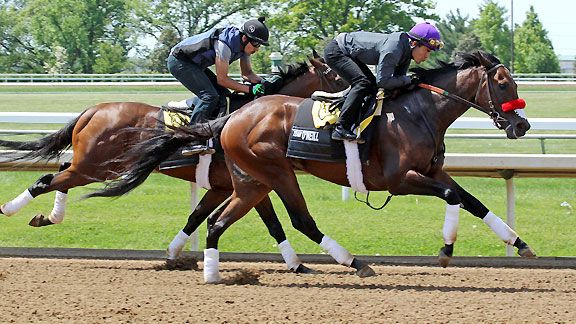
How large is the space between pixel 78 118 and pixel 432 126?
3009mm

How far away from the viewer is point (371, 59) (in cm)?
713

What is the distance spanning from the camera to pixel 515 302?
237 inches

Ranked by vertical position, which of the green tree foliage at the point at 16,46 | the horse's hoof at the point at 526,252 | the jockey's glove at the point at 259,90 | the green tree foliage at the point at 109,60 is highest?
the jockey's glove at the point at 259,90

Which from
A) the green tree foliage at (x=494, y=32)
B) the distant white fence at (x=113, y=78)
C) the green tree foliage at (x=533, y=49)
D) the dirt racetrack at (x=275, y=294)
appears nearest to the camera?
the dirt racetrack at (x=275, y=294)

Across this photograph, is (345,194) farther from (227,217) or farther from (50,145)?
(227,217)

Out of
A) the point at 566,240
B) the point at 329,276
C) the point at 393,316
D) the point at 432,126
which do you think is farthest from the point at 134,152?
Result: the point at 566,240

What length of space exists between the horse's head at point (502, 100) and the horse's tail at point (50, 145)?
3346 millimetres

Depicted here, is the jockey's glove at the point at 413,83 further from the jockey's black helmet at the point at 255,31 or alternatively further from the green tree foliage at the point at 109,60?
the green tree foliage at the point at 109,60

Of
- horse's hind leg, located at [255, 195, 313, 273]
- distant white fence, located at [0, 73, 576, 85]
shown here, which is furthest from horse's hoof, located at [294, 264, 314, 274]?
distant white fence, located at [0, 73, 576, 85]

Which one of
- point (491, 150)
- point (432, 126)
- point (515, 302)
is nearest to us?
point (515, 302)

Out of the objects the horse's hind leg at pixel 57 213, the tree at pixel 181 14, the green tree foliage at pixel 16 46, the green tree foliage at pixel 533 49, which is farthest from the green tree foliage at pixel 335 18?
the horse's hind leg at pixel 57 213

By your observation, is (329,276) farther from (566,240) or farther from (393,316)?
(566,240)

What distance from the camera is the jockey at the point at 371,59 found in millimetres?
6930

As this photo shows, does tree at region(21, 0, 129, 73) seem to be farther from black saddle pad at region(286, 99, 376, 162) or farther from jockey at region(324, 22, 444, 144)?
black saddle pad at region(286, 99, 376, 162)
